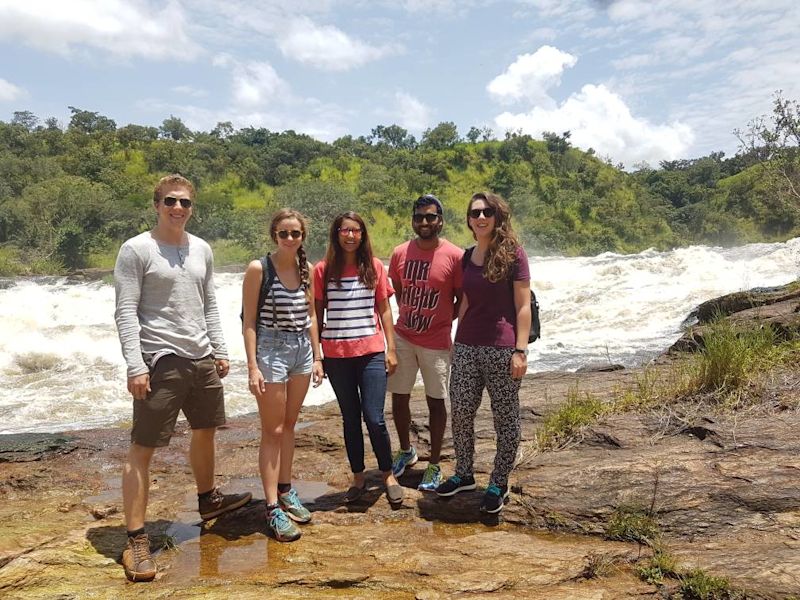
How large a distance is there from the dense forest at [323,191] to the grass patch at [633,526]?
23934 mm

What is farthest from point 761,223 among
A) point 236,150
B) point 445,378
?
point 445,378

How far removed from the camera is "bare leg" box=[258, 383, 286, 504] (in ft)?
10.5

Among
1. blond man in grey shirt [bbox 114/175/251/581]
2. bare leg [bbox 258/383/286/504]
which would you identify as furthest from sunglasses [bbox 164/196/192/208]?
bare leg [bbox 258/383/286/504]

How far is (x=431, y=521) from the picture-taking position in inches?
132

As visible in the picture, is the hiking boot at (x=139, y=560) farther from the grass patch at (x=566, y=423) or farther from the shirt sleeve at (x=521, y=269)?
the grass patch at (x=566, y=423)

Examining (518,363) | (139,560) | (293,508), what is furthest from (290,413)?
(518,363)

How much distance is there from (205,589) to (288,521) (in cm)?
61

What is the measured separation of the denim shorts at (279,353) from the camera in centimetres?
318

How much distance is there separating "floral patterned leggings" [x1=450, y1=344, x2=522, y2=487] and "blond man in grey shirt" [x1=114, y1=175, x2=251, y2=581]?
128 centimetres

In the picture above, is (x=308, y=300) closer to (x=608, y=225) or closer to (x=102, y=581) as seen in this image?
(x=102, y=581)

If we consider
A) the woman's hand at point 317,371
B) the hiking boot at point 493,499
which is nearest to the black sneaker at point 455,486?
the hiking boot at point 493,499

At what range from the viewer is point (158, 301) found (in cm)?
291

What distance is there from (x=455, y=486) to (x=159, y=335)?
5.83 ft

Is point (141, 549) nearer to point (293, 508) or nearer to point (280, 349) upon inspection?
point (293, 508)
